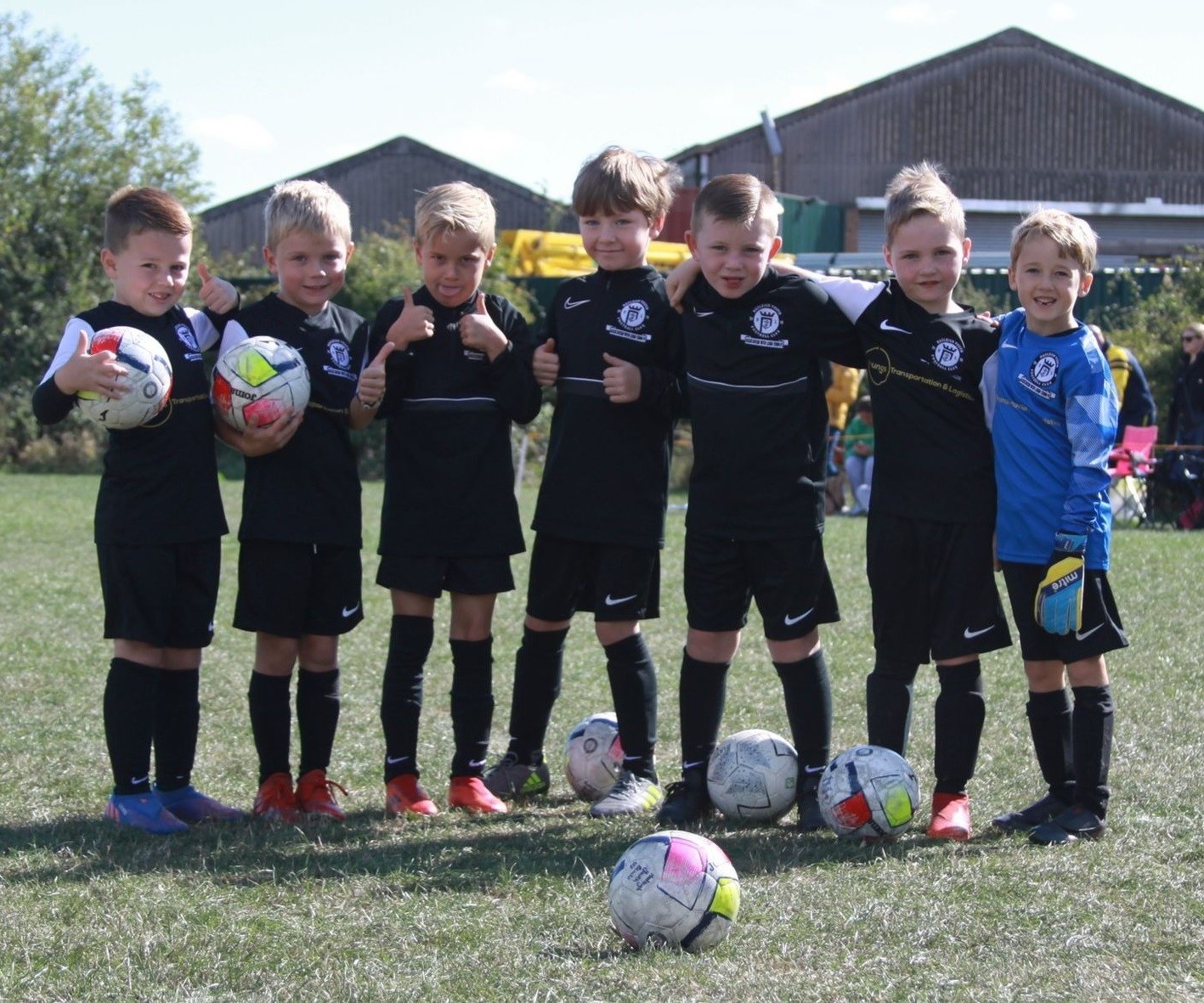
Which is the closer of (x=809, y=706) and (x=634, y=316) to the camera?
(x=809, y=706)

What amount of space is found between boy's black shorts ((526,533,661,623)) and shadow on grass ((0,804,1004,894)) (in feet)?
2.28

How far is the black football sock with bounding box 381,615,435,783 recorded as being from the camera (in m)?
4.92

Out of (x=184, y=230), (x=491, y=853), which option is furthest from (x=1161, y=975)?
(x=184, y=230)

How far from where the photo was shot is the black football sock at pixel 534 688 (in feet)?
16.9

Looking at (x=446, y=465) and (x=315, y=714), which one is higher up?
(x=446, y=465)

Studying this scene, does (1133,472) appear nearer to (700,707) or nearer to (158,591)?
(700,707)

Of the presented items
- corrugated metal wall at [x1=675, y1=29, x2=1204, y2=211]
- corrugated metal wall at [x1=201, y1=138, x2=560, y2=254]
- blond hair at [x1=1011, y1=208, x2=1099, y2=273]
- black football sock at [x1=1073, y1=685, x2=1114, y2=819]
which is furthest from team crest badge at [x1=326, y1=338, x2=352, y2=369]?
corrugated metal wall at [x1=201, y1=138, x2=560, y2=254]

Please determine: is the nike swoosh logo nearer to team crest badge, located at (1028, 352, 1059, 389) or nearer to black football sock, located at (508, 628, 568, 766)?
black football sock, located at (508, 628, 568, 766)

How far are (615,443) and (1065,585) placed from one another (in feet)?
4.92

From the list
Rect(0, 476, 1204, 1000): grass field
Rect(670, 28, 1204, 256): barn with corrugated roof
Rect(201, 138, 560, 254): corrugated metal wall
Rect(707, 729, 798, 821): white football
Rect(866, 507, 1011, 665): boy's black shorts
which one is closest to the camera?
Rect(0, 476, 1204, 1000): grass field

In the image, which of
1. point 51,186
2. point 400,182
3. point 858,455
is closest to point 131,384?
point 858,455

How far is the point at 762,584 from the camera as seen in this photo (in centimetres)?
475

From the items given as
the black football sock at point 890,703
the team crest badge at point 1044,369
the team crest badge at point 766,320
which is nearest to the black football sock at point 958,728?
the black football sock at point 890,703

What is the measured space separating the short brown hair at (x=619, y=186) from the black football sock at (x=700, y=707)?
1.50m
